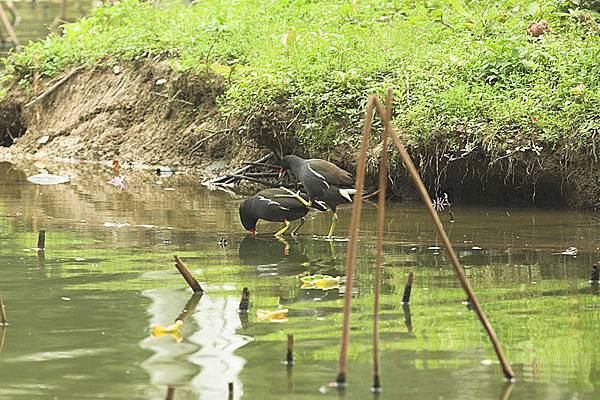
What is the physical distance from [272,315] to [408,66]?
6056mm

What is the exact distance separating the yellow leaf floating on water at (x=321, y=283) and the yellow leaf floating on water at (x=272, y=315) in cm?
90

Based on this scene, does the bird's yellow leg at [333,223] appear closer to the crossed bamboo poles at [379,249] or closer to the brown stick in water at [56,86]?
the crossed bamboo poles at [379,249]

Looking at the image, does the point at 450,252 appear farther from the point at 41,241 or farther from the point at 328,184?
the point at 328,184

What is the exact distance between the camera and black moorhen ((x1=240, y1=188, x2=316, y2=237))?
9859 mm

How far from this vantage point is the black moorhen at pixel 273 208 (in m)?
9.86

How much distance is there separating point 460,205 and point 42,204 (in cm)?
397

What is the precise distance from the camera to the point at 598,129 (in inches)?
413

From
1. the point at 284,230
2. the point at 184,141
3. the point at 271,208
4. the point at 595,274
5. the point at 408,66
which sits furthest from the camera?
the point at 184,141

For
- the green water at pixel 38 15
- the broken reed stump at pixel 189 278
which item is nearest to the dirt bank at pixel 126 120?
the broken reed stump at pixel 189 278

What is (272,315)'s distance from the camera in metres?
6.81

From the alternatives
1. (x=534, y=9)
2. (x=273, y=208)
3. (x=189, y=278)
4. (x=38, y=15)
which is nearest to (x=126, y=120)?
(x=534, y=9)

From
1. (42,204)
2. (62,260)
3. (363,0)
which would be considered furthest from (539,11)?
(62,260)

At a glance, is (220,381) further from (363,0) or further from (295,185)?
(363,0)

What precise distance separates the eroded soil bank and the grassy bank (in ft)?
0.38
